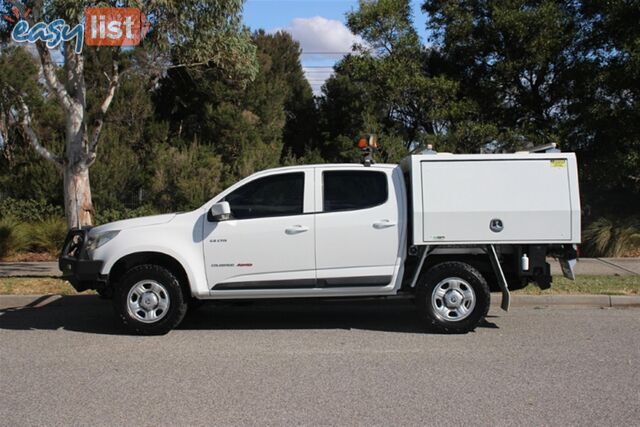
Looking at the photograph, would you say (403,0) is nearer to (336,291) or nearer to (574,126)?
(574,126)

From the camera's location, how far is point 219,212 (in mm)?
7184

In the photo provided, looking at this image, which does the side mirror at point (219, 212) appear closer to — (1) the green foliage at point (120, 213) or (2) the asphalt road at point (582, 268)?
(2) the asphalt road at point (582, 268)

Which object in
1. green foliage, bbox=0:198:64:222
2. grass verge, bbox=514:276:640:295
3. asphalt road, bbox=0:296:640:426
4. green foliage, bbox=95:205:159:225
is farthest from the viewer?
green foliage, bbox=0:198:64:222

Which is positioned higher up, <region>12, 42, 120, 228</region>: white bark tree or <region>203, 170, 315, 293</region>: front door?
<region>12, 42, 120, 228</region>: white bark tree

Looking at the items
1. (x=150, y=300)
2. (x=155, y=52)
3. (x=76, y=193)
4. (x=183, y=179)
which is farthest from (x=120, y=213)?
(x=150, y=300)

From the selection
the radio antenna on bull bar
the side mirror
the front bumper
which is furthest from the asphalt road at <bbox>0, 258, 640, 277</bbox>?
the side mirror

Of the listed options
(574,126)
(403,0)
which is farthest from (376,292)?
(403,0)

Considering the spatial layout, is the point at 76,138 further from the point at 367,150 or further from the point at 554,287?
the point at 554,287

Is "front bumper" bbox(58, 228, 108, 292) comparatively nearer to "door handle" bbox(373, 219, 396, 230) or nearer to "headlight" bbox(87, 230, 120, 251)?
"headlight" bbox(87, 230, 120, 251)

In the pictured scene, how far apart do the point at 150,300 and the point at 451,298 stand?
3486 mm

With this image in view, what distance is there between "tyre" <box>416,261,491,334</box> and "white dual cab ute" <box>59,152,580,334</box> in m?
0.01

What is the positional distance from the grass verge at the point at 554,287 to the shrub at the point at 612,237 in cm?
415

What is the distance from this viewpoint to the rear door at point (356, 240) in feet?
24.0

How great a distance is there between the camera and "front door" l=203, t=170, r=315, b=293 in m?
7.30
